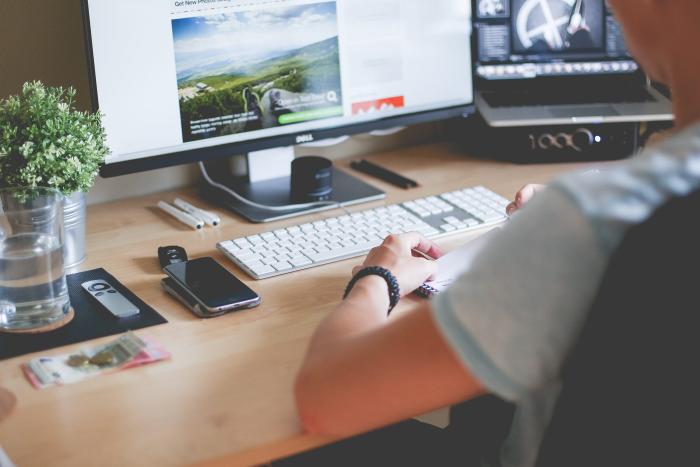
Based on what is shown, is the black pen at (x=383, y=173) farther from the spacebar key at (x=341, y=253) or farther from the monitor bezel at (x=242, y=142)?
the spacebar key at (x=341, y=253)

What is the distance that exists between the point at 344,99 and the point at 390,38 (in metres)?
0.13

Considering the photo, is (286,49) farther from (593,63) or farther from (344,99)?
(593,63)

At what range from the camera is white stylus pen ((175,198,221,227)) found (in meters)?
1.59

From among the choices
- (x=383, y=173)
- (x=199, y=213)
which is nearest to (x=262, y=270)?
(x=199, y=213)

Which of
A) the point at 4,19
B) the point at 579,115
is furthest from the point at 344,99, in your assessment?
the point at 4,19

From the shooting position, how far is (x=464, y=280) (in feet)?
2.73

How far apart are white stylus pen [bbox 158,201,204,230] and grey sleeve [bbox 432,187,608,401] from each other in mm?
815

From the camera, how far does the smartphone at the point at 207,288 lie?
1.28m

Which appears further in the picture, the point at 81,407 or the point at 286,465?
the point at 286,465

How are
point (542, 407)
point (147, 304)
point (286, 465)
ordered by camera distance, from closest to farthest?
point (542, 407) → point (147, 304) → point (286, 465)

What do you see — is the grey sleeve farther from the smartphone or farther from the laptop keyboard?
the laptop keyboard

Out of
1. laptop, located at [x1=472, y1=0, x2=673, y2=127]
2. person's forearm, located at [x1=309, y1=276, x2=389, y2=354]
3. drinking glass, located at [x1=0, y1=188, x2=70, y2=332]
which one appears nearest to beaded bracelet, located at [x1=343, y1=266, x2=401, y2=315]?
person's forearm, located at [x1=309, y1=276, x2=389, y2=354]

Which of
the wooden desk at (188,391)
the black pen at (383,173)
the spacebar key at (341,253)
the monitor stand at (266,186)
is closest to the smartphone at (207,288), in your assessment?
the wooden desk at (188,391)

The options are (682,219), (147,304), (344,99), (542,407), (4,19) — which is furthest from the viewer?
(344,99)
